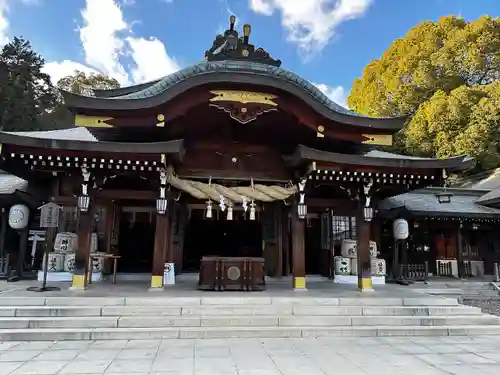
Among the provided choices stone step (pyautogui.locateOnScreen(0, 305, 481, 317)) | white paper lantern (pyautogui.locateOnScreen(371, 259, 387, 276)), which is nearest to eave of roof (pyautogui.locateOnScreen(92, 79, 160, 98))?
stone step (pyautogui.locateOnScreen(0, 305, 481, 317))

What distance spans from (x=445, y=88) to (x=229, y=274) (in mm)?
26052

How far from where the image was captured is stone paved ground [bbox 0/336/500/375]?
4414 millimetres

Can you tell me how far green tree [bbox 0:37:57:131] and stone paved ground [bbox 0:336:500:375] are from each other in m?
26.5

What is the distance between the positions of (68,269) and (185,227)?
339 cm

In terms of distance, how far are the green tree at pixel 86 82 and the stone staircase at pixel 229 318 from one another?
115 ft

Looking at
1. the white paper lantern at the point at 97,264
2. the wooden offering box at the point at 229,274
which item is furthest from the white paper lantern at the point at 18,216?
the wooden offering box at the point at 229,274

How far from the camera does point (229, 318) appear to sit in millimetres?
6383

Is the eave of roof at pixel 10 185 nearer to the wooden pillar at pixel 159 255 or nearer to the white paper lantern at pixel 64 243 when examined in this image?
the white paper lantern at pixel 64 243

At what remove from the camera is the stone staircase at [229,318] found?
5914 mm

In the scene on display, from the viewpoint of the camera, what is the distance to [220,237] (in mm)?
11219

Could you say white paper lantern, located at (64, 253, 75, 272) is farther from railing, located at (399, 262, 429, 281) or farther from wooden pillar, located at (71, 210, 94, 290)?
railing, located at (399, 262, 429, 281)

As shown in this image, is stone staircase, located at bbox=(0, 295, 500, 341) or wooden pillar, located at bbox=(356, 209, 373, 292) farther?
wooden pillar, located at bbox=(356, 209, 373, 292)

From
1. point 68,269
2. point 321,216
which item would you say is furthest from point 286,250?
point 68,269

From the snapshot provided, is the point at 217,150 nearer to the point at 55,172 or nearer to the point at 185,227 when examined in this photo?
the point at 185,227
